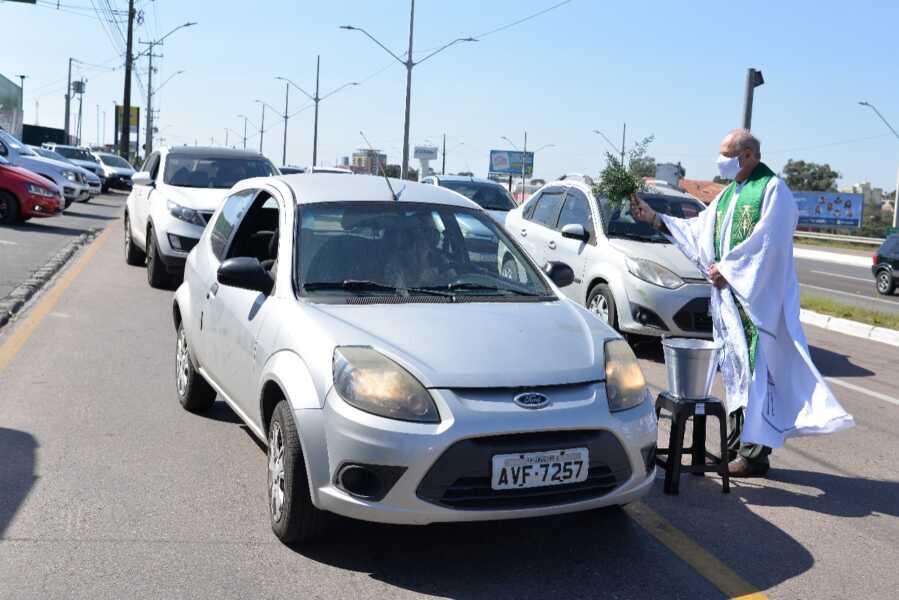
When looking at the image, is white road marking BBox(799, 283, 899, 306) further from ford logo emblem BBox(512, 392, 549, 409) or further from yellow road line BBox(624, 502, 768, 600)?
ford logo emblem BBox(512, 392, 549, 409)

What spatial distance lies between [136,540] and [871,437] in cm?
486

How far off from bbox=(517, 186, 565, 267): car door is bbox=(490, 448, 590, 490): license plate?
6.80 meters

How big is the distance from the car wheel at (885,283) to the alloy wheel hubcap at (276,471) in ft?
64.3

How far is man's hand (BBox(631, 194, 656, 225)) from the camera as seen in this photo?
621 cm

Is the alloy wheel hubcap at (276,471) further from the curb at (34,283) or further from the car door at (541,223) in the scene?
the car door at (541,223)

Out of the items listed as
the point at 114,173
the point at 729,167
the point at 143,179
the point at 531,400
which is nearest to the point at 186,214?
the point at 143,179

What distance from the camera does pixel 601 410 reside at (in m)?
4.27

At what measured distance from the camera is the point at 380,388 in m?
4.17

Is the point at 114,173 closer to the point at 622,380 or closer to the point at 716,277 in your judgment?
the point at 716,277

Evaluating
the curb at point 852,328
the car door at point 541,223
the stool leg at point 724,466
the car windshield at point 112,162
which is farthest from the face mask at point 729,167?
the car windshield at point 112,162

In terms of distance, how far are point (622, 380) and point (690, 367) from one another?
1100 millimetres

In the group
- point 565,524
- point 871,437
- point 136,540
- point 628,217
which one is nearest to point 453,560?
point 565,524

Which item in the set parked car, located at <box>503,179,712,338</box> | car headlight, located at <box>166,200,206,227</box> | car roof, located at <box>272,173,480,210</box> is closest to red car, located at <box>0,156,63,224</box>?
car headlight, located at <box>166,200,206,227</box>

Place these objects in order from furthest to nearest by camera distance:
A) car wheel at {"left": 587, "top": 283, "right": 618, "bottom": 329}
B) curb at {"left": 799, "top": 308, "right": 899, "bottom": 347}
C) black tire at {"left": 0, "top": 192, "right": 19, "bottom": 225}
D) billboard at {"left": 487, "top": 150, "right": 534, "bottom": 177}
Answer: billboard at {"left": 487, "top": 150, "right": 534, "bottom": 177}
black tire at {"left": 0, "top": 192, "right": 19, "bottom": 225}
curb at {"left": 799, "top": 308, "right": 899, "bottom": 347}
car wheel at {"left": 587, "top": 283, "right": 618, "bottom": 329}
